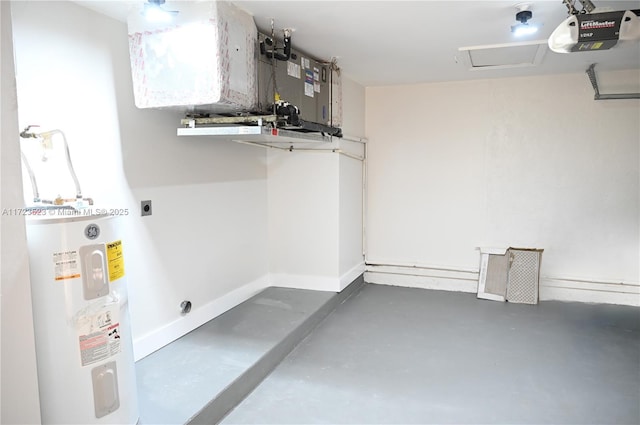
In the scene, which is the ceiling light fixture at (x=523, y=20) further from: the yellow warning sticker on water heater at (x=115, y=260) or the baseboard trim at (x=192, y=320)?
the baseboard trim at (x=192, y=320)

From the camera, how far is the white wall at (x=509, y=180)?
448 cm

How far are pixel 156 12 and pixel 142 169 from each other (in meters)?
1.06

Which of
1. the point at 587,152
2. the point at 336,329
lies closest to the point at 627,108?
the point at 587,152

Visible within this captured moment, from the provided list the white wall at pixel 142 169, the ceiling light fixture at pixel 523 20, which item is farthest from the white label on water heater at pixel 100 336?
the ceiling light fixture at pixel 523 20

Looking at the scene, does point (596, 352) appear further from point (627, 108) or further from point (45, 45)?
point (45, 45)

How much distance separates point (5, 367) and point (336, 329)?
107 inches

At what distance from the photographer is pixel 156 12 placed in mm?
2309

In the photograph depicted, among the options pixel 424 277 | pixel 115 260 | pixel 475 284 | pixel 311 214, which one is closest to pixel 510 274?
pixel 475 284

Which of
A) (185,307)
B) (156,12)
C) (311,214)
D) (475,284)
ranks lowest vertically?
(475,284)

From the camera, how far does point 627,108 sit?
4.39 metres

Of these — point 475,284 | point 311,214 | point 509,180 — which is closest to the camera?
point 311,214

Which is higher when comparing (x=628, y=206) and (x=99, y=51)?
(x=99, y=51)

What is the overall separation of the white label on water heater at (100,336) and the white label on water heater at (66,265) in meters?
0.21

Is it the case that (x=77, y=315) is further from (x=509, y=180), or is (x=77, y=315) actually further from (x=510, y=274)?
(x=509, y=180)
